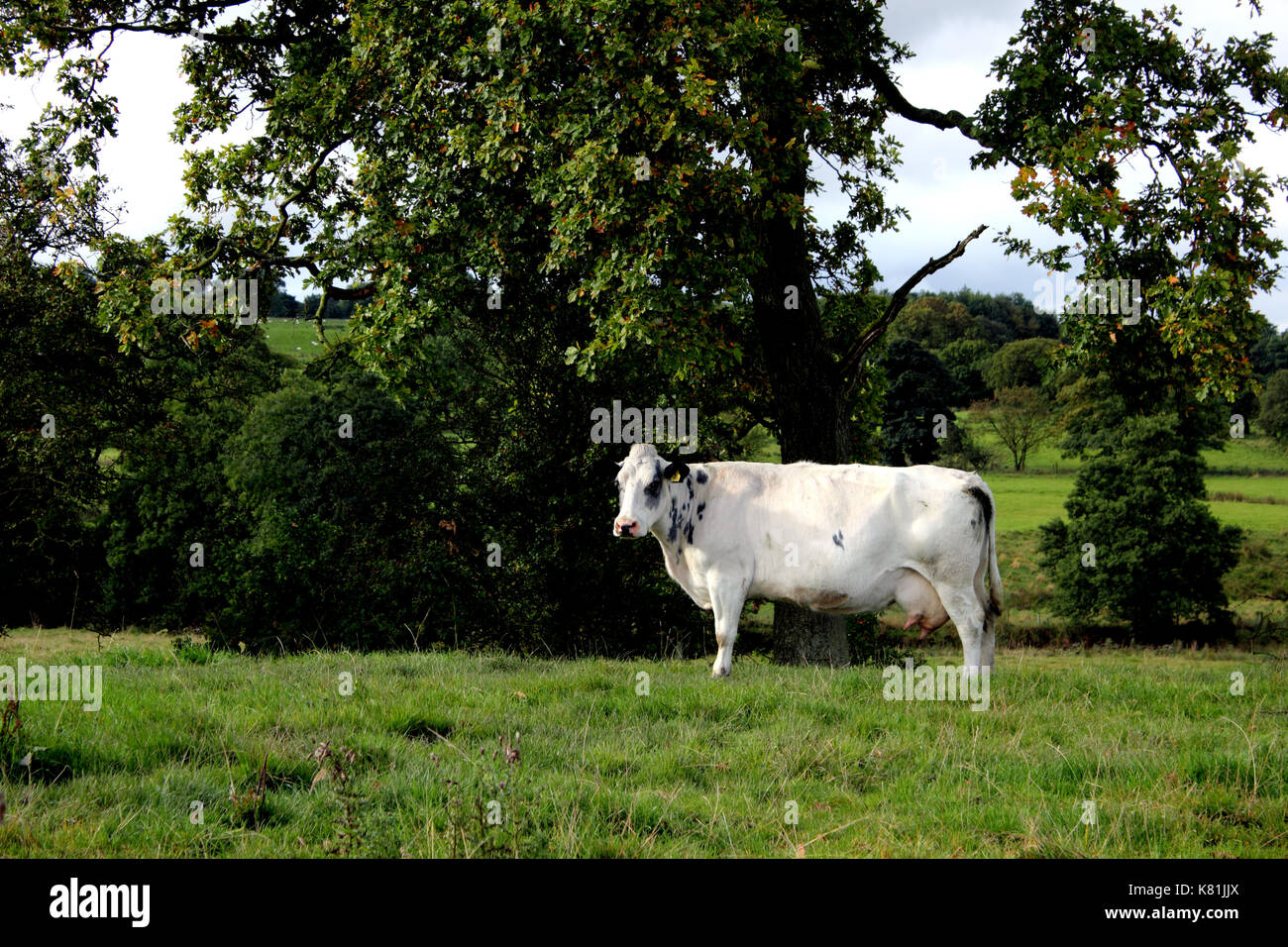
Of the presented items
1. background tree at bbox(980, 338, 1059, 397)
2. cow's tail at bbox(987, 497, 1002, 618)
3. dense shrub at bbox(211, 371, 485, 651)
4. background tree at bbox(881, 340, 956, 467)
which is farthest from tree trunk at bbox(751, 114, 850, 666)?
background tree at bbox(980, 338, 1059, 397)

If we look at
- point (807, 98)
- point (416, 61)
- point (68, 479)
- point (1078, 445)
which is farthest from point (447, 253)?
point (1078, 445)

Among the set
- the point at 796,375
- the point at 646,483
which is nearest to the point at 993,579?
the point at 646,483

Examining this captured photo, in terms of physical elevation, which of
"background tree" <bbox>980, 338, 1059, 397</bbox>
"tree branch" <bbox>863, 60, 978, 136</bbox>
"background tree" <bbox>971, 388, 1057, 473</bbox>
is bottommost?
"background tree" <bbox>971, 388, 1057, 473</bbox>

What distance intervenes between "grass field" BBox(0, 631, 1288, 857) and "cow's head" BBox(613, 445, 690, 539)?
7.23 ft

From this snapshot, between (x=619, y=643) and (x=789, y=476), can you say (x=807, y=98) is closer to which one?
(x=789, y=476)

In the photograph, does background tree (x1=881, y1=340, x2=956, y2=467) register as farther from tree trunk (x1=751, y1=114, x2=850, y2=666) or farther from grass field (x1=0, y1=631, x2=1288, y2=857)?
grass field (x1=0, y1=631, x2=1288, y2=857)

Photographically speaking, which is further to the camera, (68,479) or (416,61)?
(68,479)

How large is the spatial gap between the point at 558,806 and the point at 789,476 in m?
6.17

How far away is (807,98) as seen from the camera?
15.3 metres

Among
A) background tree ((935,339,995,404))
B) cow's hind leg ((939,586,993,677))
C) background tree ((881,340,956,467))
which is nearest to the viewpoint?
cow's hind leg ((939,586,993,677))

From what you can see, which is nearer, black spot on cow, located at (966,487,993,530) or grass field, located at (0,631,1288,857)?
grass field, located at (0,631,1288,857)

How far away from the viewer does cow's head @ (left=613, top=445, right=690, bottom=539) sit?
1114 centimetres

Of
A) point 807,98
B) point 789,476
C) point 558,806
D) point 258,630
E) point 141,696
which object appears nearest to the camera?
point 558,806

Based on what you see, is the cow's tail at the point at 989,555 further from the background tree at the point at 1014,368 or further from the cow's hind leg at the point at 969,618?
the background tree at the point at 1014,368
